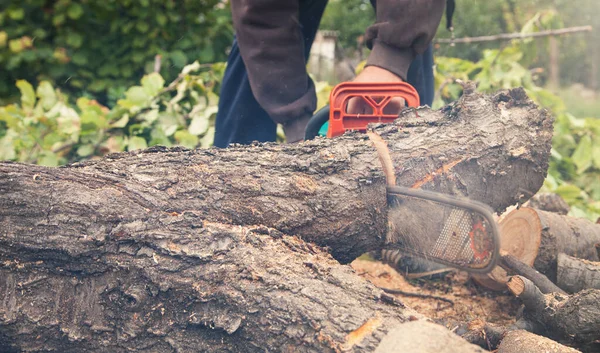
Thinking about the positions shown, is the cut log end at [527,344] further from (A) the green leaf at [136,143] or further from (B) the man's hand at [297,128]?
(A) the green leaf at [136,143]

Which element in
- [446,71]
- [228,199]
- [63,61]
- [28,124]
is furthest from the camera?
[63,61]

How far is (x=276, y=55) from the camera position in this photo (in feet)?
7.68

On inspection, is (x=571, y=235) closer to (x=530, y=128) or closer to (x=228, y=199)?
(x=530, y=128)

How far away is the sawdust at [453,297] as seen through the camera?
6.87ft

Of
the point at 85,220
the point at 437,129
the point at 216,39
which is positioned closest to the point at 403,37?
the point at 437,129

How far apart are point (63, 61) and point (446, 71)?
3747 mm

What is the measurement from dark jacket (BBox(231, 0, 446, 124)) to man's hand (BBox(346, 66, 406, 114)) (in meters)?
0.03

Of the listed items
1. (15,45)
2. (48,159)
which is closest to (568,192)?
(48,159)

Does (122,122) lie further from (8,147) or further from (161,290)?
(161,290)

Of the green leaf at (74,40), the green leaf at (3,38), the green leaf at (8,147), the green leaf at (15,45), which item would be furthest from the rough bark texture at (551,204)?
the green leaf at (3,38)

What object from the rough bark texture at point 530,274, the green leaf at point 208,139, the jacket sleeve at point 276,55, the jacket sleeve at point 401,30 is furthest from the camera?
the green leaf at point 208,139

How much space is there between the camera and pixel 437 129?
67.3 inches

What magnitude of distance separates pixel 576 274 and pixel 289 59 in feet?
4.88

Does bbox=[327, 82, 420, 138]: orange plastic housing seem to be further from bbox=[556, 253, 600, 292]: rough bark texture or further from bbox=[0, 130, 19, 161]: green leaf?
bbox=[0, 130, 19, 161]: green leaf
